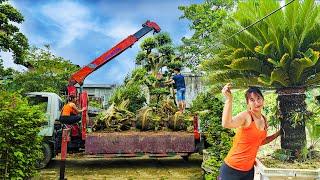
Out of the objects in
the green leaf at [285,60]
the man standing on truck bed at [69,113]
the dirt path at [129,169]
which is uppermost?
the green leaf at [285,60]

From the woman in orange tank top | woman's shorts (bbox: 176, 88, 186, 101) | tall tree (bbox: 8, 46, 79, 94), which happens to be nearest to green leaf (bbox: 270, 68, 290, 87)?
the woman in orange tank top

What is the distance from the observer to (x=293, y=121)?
8.15m

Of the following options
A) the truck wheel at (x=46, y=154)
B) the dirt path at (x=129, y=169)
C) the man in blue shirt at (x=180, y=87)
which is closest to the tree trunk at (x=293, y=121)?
the dirt path at (x=129, y=169)

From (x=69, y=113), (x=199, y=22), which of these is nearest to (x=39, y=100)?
(x=69, y=113)

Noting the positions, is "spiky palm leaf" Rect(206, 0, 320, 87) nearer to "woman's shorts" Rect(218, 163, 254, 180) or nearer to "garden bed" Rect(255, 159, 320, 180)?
"garden bed" Rect(255, 159, 320, 180)

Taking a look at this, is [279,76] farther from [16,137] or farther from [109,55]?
[109,55]

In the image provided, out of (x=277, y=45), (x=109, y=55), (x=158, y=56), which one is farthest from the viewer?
(x=158, y=56)

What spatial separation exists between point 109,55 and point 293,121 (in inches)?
318

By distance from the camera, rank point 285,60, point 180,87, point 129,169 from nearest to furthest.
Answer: point 285,60 < point 129,169 < point 180,87

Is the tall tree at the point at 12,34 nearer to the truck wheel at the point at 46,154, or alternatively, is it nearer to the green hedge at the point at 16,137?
the truck wheel at the point at 46,154

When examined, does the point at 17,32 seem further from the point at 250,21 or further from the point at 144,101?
the point at 250,21

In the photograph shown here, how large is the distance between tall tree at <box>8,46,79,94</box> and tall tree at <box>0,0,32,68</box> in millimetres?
3509

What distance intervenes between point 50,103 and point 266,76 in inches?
262

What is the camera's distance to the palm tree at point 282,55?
7891mm
